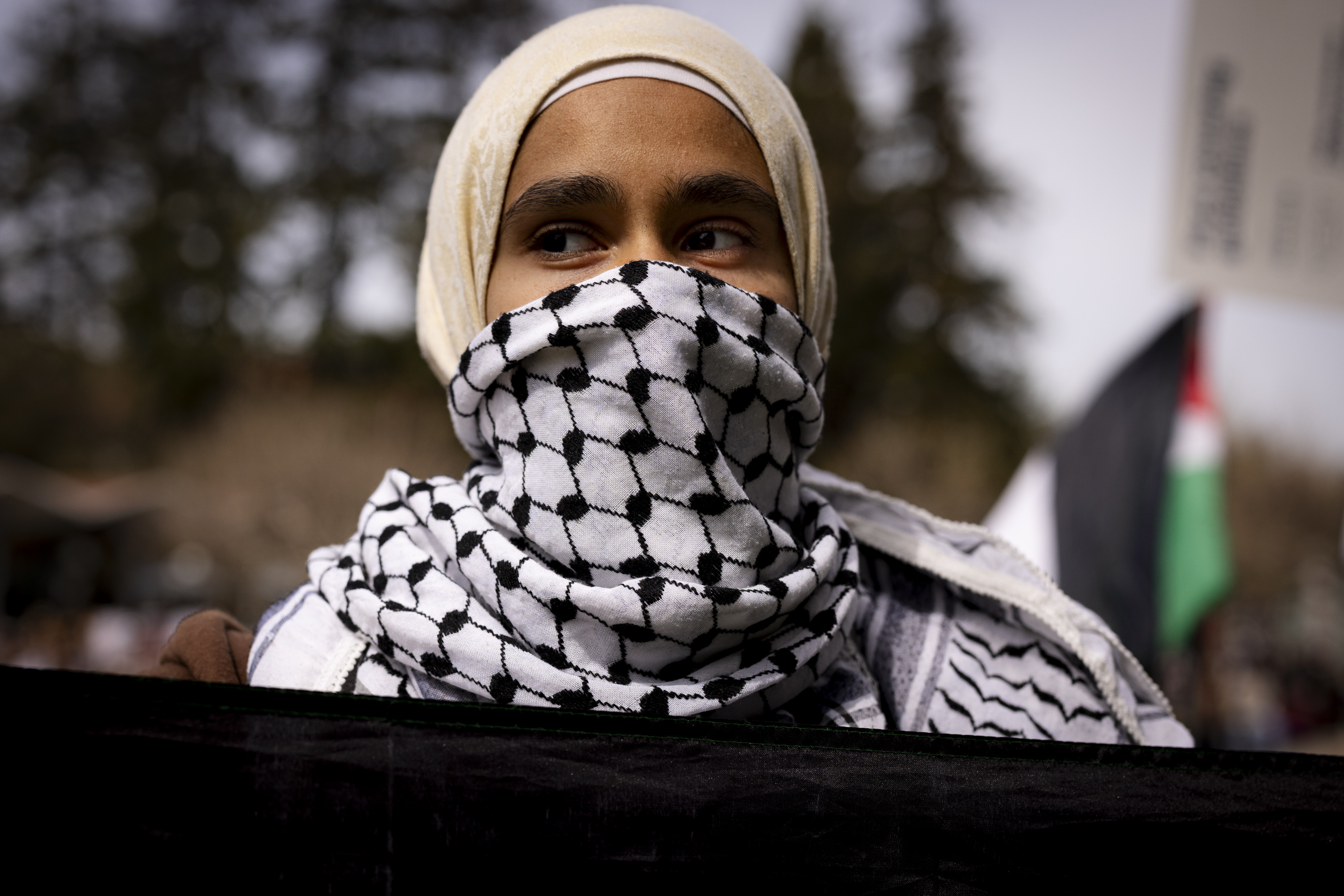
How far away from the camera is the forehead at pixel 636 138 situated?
2.86 ft

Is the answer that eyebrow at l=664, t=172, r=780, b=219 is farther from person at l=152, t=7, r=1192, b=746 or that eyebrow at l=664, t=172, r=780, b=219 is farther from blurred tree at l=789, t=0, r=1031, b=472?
blurred tree at l=789, t=0, r=1031, b=472

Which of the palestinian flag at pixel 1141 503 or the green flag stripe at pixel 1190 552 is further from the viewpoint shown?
the green flag stripe at pixel 1190 552

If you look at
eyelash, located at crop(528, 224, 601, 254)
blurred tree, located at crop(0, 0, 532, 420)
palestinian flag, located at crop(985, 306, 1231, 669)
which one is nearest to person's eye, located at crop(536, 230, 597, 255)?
eyelash, located at crop(528, 224, 601, 254)

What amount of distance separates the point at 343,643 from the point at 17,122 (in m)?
19.0

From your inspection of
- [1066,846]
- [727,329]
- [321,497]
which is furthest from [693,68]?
[321,497]

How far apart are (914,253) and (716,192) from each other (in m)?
16.7

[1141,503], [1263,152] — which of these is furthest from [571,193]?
[1263,152]

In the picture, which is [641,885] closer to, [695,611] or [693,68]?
[695,611]

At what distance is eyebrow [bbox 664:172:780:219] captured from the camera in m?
0.87

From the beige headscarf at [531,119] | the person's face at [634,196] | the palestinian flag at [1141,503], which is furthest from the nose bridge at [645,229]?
the palestinian flag at [1141,503]

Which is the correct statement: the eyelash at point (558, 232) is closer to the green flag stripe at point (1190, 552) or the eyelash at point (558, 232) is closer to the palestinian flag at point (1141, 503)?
the palestinian flag at point (1141, 503)

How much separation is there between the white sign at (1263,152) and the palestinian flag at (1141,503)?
401 millimetres

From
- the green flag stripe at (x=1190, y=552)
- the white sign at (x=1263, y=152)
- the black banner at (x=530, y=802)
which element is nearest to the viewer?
the black banner at (x=530, y=802)

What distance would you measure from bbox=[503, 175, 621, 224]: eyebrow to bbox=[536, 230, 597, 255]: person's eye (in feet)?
0.09
